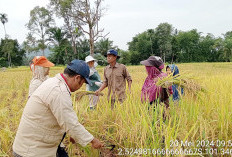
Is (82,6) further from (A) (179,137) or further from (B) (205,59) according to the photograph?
(B) (205,59)

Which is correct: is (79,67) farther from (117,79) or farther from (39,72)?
(117,79)

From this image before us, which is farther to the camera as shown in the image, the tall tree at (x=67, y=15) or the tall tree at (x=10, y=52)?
the tall tree at (x=10, y=52)

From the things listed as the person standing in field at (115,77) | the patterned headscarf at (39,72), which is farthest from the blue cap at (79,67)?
the person standing in field at (115,77)

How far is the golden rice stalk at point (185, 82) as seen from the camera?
2139mm

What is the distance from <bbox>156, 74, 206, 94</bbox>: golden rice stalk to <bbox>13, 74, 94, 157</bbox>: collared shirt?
115 centimetres

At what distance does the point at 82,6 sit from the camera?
15703 mm

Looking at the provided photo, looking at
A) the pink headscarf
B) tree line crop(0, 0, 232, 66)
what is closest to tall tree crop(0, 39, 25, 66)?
tree line crop(0, 0, 232, 66)

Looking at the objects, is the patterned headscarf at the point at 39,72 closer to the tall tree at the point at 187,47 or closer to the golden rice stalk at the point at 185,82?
the golden rice stalk at the point at 185,82

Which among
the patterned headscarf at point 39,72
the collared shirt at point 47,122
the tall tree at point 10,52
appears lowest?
the collared shirt at point 47,122

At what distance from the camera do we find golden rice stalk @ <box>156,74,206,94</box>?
2139 mm

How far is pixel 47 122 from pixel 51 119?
35 mm

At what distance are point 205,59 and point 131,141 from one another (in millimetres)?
43775

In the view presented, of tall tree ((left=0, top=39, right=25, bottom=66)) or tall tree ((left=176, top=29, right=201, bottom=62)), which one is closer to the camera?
tall tree ((left=0, top=39, right=25, bottom=66))

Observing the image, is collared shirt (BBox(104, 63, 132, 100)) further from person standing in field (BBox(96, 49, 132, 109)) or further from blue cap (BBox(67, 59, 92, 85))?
blue cap (BBox(67, 59, 92, 85))
